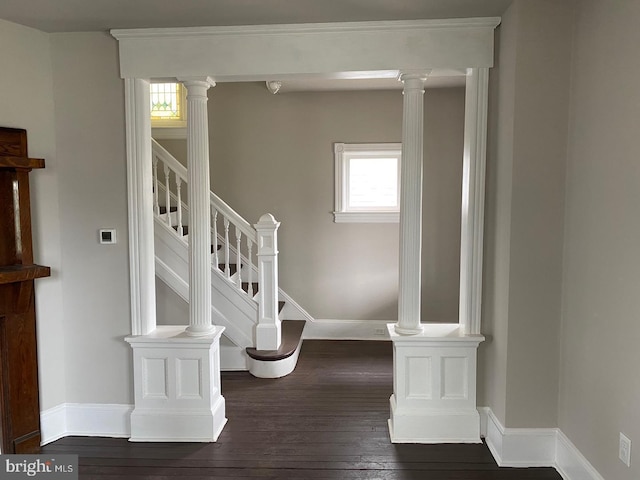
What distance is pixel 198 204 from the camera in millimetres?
3041

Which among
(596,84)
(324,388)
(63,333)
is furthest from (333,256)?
(596,84)

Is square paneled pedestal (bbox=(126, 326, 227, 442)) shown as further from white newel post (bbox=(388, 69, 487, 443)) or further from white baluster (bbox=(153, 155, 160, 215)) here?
white baluster (bbox=(153, 155, 160, 215))

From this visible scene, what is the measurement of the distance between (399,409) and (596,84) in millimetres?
2162

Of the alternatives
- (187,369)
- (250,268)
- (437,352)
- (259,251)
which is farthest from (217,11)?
(250,268)

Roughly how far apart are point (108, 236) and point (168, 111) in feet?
8.55

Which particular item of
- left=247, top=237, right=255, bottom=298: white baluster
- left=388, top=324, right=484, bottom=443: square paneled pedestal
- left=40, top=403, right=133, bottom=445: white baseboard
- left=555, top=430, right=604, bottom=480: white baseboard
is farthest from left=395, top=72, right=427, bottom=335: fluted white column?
left=40, top=403, right=133, bottom=445: white baseboard

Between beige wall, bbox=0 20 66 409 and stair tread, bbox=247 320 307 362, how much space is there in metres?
1.51

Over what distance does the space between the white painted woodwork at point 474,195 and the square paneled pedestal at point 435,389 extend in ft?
0.62

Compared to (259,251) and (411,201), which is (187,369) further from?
(411,201)

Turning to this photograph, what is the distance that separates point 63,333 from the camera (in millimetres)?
3107

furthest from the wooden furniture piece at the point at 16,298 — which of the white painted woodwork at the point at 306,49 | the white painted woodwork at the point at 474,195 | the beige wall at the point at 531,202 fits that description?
the beige wall at the point at 531,202

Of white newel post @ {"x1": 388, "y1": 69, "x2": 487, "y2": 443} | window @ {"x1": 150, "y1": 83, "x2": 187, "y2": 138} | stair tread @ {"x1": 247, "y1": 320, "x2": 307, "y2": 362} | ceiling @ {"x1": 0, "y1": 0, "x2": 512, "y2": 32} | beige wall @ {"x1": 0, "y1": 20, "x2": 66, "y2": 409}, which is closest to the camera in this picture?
ceiling @ {"x1": 0, "y1": 0, "x2": 512, "y2": 32}

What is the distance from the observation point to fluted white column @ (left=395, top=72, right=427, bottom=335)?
9.69 ft

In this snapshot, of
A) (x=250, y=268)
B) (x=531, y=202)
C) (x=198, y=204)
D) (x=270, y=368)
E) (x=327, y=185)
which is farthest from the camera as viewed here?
(x=327, y=185)
